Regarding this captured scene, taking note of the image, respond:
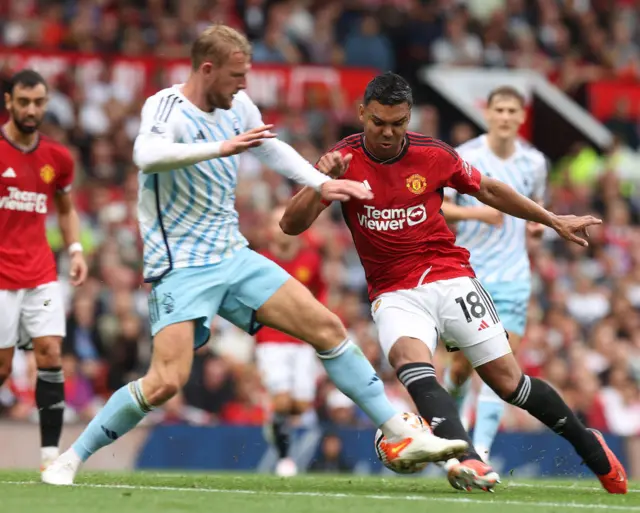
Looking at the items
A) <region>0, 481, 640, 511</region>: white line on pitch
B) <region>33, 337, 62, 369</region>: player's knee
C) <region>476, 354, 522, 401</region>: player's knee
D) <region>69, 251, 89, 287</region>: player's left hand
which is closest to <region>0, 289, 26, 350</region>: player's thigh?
<region>33, 337, 62, 369</region>: player's knee

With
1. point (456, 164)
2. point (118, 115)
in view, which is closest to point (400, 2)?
point (118, 115)

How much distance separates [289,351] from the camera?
12367mm

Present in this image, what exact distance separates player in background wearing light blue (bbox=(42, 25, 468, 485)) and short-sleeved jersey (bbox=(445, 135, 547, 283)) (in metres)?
2.74

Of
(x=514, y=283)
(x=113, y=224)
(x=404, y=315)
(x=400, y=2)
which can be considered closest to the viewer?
(x=404, y=315)

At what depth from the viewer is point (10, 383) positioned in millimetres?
12812

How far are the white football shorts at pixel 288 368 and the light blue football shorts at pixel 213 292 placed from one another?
4.31 meters

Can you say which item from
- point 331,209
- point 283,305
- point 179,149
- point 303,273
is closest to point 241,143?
point 179,149

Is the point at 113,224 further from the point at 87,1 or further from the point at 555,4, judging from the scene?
the point at 555,4

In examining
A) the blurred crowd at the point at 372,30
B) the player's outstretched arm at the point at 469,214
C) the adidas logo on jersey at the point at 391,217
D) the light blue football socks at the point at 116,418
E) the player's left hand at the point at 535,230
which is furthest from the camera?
the blurred crowd at the point at 372,30

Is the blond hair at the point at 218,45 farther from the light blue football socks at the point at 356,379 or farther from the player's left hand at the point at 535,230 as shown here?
the player's left hand at the point at 535,230

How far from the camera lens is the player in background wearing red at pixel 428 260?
24.5ft

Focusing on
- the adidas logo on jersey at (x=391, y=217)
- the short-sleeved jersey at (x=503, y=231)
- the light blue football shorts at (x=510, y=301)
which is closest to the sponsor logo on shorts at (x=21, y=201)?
the adidas logo on jersey at (x=391, y=217)

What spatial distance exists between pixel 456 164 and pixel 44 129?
8903 mm

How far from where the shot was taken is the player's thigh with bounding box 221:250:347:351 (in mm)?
7258
